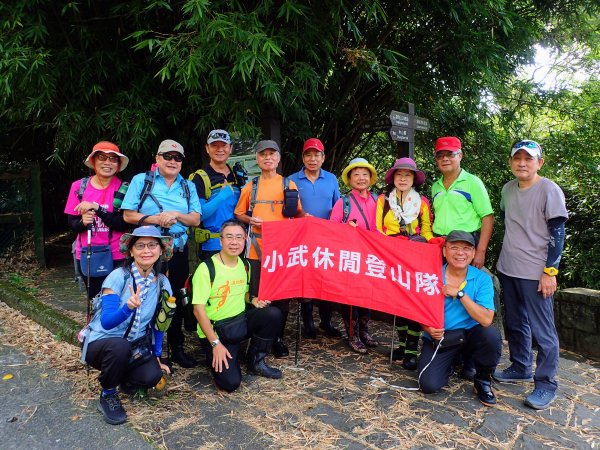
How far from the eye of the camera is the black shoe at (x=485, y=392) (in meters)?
3.06

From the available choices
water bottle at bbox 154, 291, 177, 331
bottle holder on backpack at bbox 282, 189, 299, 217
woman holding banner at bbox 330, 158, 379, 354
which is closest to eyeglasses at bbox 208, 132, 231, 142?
bottle holder on backpack at bbox 282, 189, 299, 217

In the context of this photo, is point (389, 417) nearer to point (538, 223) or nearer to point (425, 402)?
point (425, 402)

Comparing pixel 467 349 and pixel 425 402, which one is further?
pixel 467 349

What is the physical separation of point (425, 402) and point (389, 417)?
0.36 metres

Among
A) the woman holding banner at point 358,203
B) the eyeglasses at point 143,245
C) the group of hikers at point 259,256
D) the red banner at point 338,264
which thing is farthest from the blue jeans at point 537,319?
the eyeglasses at point 143,245

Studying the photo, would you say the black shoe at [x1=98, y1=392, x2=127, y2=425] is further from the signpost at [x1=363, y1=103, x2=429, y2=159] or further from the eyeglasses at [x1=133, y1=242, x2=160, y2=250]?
the signpost at [x1=363, y1=103, x2=429, y2=159]

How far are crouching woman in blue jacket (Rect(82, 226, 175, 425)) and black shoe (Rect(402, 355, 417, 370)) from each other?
1.94 metres

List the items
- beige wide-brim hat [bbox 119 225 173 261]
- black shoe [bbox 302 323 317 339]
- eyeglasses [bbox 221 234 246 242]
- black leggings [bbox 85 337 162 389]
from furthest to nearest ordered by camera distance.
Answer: black shoe [bbox 302 323 317 339]
eyeglasses [bbox 221 234 246 242]
beige wide-brim hat [bbox 119 225 173 261]
black leggings [bbox 85 337 162 389]

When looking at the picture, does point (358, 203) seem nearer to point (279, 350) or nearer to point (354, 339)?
point (354, 339)

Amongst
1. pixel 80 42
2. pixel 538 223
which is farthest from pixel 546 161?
pixel 80 42

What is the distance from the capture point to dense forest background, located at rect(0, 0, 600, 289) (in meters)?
3.78

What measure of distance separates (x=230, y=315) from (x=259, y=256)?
62 cm

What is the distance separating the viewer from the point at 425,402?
3082mm

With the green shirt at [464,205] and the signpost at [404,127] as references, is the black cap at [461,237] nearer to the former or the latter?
the green shirt at [464,205]
